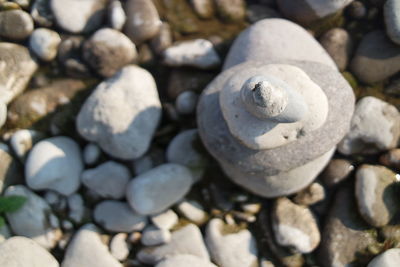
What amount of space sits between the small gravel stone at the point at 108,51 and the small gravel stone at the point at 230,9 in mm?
1118

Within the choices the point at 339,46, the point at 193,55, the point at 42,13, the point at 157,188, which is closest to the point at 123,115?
the point at 157,188

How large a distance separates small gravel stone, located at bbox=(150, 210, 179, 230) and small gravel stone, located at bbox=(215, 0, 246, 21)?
2.35 metres

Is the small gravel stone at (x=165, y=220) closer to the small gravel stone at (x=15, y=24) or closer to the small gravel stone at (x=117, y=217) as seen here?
the small gravel stone at (x=117, y=217)

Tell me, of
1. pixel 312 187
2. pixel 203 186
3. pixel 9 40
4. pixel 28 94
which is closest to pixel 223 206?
pixel 203 186

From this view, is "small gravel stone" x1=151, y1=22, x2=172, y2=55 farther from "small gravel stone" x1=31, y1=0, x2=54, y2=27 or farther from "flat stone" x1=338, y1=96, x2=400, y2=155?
"flat stone" x1=338, y1=96, x2=400, y2=155

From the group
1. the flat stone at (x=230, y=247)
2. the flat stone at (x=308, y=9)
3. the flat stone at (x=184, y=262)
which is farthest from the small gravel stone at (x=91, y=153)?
the flat stone at (x=308, y=9)

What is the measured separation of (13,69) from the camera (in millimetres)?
4371

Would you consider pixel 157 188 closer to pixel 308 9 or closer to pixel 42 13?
pixel 42 13

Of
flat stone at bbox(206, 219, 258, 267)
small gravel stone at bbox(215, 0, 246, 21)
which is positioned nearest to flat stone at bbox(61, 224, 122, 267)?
flat stone at bbox(206, 219, 258, 267)

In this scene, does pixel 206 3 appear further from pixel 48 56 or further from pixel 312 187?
pixel 312 187

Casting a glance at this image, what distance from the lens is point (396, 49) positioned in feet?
13.9

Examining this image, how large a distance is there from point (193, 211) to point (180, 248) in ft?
1.35

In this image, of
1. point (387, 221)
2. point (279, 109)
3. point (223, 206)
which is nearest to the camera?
point (279, 109)

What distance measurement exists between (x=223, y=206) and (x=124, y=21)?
238 cm
